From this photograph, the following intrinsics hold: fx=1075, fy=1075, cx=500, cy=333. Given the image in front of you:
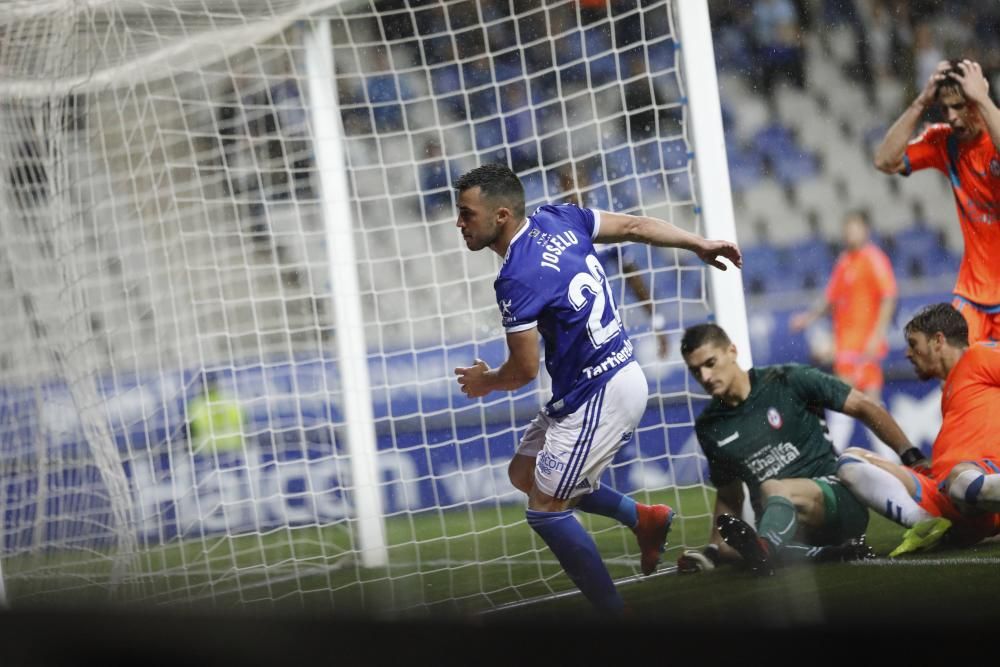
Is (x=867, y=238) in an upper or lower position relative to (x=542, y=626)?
upper

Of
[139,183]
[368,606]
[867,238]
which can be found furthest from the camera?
[867,238]

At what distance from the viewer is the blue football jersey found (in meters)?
2.02

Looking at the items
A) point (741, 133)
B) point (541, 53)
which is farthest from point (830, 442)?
point (741, 133)

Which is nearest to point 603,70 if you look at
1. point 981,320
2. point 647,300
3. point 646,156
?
point 646,156

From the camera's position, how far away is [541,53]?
4.09m

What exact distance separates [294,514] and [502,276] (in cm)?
271

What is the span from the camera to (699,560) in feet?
7.31

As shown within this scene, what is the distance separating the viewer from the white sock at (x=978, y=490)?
2.41 m

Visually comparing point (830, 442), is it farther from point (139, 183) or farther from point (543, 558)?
point (139, 183)

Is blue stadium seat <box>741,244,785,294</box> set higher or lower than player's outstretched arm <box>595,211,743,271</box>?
higher

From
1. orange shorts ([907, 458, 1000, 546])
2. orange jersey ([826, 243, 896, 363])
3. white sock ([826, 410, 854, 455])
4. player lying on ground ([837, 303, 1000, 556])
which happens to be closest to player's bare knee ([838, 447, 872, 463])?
player lying on ground ([837, 303, 1000, 556])

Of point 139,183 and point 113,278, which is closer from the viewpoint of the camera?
point 113,278

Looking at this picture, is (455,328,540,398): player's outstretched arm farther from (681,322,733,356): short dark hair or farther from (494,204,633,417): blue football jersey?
(681,322,733,356): short dark hair

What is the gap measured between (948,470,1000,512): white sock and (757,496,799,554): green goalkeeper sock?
372 millimetres
